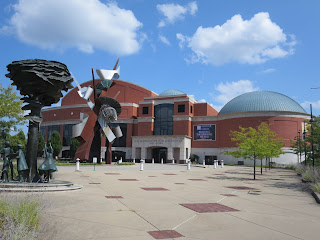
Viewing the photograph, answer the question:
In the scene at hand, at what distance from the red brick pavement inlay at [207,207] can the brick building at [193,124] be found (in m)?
47.4

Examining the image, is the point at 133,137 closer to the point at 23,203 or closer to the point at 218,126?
the point at 218,126

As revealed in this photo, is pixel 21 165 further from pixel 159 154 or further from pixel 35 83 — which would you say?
pixel 159 154

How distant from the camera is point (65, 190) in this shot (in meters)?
10.7

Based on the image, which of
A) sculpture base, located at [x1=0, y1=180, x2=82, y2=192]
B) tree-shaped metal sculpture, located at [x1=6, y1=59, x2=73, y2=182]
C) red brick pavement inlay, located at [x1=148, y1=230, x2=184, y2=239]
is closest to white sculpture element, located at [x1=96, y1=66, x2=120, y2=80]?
tree-shaped metal sculpture, located at [x1=6, y1=59, x2=73, y2=182]

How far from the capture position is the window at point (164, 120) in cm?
6106

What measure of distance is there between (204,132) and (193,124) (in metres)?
3.00

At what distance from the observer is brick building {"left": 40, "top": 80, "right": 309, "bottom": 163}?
177 feet

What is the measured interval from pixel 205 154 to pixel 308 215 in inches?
2030

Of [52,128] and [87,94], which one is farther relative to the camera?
[52,128]

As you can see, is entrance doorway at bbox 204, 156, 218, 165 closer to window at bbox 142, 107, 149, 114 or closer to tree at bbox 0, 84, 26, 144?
window at bbox 142, 107, 149, 114

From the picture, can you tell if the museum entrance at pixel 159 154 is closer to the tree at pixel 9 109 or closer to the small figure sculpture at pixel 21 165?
the tree at pixel 9 109

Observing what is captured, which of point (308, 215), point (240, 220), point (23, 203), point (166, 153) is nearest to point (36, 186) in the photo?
point (23, 203)

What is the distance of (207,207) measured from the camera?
8367mm

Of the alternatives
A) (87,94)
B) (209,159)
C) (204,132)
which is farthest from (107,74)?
(209,159)
